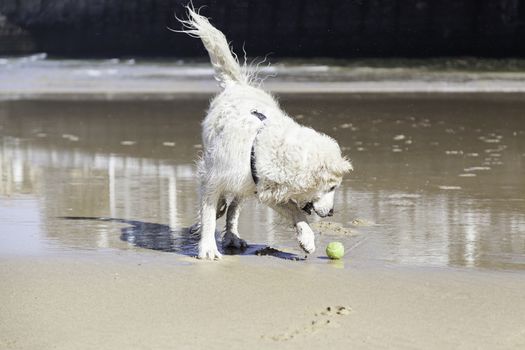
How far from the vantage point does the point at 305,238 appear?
6.86m

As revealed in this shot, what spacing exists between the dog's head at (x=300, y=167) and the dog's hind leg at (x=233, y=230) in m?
0.73

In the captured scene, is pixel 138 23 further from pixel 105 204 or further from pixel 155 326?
pixel 155 326

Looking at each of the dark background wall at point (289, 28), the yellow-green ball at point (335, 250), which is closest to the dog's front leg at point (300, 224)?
the yellow-green ball at point (335, 250)

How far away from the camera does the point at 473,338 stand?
5055mm

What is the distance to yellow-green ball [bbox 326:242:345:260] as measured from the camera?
6828 mm

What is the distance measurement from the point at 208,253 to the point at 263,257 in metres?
0.37

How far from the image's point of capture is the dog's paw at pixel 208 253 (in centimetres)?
691

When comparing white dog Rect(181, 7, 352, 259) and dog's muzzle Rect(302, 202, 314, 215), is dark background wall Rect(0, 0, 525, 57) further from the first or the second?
dog's muzzle Rect(302, 202, 314, 215)

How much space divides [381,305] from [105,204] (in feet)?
12.8

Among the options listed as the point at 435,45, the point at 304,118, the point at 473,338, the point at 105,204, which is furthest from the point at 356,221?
the point at 435,45

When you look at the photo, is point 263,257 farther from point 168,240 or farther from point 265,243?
point 168,240

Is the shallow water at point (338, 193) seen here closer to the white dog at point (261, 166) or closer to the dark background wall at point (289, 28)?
the white dog at point (261, 166)

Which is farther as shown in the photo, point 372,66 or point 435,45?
point 435,45

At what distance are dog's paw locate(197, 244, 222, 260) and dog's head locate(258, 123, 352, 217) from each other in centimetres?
52
